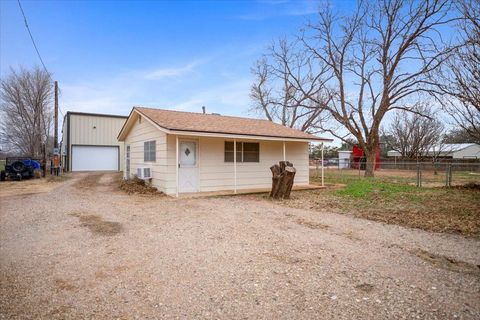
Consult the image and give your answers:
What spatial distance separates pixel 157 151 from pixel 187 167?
1.27 m

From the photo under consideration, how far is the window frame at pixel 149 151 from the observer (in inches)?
414

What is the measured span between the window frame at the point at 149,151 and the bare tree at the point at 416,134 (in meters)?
29.2

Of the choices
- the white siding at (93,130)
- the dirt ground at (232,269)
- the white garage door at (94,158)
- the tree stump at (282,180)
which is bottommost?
the dirt ground at (232,269)

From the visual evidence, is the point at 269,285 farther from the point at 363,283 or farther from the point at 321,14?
the point at 321,14

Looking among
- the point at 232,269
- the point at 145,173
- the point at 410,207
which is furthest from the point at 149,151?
the point at 410,207

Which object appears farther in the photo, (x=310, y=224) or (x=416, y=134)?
(x=416, y=134)

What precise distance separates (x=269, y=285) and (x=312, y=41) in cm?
2024

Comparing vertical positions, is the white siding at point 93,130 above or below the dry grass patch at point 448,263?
above

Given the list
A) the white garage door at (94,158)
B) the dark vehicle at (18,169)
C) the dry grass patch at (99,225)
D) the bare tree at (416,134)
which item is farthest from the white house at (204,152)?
the bare tree at (416,134)

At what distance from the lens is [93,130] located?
2233cm

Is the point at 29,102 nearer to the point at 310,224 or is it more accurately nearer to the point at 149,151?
the point at 149,151

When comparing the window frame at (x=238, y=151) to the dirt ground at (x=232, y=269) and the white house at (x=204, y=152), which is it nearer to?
the white house at (x=204, y=152)

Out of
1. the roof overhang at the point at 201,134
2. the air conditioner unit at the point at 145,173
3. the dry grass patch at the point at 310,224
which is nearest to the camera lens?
the dry grass patch at the point at 310,224

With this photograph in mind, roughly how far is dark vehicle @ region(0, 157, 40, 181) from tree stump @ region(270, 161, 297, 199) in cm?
1427
